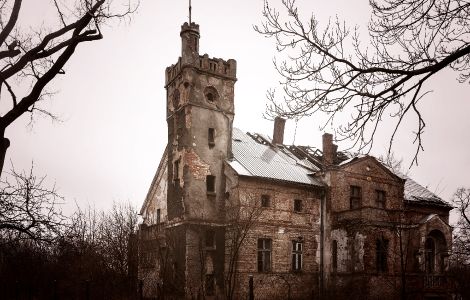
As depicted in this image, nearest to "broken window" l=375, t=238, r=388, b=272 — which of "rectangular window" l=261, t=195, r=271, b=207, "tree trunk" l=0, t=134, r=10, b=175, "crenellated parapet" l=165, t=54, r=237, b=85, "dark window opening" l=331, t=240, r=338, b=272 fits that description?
"dark window opening" l=331, t=240, r=338, b=272

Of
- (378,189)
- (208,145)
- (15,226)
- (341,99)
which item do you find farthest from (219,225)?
(341,99)

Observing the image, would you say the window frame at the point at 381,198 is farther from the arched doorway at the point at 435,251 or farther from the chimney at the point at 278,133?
the chimney at the point at 278,133

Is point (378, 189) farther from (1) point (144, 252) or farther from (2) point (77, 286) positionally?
(2) point (77, 286)

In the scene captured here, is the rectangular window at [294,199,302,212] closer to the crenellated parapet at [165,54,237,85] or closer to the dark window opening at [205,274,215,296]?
the dark window opening at [205,274,215,296]

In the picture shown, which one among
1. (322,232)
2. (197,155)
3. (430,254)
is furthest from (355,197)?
(197,155)

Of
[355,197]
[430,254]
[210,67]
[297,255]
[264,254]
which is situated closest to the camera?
[264,254]

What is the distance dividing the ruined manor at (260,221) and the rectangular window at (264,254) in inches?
2.4

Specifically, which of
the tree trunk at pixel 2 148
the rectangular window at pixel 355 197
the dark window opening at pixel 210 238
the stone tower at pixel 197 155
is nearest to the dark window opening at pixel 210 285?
the stone tower at pixel 197 155

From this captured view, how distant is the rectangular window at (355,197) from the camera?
93.0 feet

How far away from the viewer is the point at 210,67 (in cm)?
2631

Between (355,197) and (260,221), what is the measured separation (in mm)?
7422

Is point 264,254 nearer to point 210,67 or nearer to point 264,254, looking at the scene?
point 264,254

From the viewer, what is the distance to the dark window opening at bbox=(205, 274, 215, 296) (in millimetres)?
23328

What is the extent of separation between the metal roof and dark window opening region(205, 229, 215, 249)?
12.5ft
